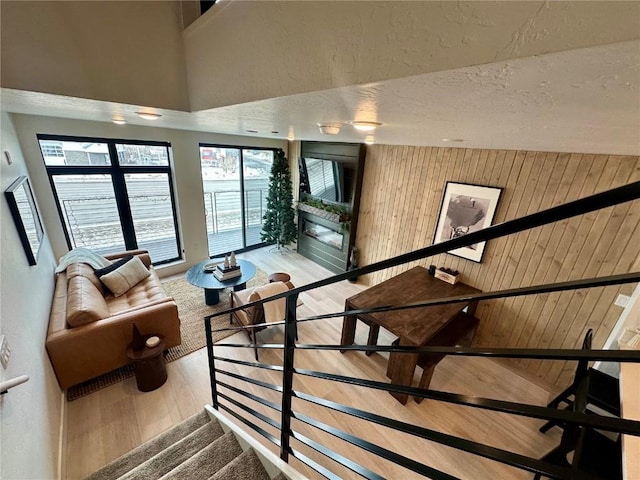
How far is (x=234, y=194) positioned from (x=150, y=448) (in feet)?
13.6

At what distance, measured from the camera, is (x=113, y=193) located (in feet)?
12.3

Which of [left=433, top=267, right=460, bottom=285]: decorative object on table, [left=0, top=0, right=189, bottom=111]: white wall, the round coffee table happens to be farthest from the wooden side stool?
[left=433, top=267, right=460, bottom=285]: decorative object on table

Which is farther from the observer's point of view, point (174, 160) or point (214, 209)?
point (214, 209)

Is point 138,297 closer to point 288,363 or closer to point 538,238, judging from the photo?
point 288,363

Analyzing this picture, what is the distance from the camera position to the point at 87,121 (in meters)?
3.27

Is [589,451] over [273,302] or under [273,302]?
over

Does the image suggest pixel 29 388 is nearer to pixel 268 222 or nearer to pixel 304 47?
pixel 304 47

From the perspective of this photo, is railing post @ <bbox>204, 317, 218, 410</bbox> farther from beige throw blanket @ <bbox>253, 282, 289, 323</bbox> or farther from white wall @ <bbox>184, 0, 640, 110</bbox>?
white wall @ <bbox>184, 0, 640, 110</bbox>

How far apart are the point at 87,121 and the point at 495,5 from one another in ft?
14.6

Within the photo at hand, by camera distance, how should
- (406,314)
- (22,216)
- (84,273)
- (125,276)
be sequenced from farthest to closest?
1. (125,276)
2. (84,273)
3. (406,314)
4. (22,216)

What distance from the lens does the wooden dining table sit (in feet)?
→ 7.58

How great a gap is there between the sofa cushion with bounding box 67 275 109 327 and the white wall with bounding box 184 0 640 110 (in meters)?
2.41

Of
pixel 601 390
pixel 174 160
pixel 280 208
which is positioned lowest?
pixel 601 390

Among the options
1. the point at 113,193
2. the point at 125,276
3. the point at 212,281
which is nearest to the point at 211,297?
the point at 212,281
